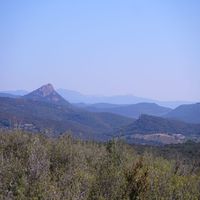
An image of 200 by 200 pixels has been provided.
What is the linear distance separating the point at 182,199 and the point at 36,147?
509 inches

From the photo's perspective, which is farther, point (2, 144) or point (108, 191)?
point (2, 144)

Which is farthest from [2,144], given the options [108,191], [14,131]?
[108,191]

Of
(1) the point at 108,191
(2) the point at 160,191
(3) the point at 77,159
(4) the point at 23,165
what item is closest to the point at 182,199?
(2) the point at 160,191

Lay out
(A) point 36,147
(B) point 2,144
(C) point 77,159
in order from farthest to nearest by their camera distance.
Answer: (B) point 2,144 < (C) point 77,159 < (A) point 36,147

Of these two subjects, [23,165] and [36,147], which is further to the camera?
[36,147]

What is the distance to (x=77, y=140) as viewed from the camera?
156ft

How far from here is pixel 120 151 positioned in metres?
45.0

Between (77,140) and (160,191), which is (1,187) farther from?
(77,140)

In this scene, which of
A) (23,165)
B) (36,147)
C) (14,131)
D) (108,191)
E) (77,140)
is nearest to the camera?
(108,191)

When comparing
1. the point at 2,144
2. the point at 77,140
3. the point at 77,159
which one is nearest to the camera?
the point at 77,159

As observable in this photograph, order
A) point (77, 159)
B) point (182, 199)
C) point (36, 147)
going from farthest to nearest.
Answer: point (77, 159), point (36, 147), point (182, 199)

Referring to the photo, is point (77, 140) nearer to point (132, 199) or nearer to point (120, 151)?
point (120, 151)

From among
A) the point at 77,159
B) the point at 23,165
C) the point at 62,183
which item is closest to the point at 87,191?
the point at 62,183

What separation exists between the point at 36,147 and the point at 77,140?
1510 cm
